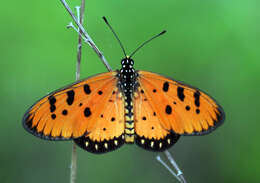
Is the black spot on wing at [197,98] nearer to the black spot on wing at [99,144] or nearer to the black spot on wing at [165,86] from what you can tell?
the black spot on wing at [165,86]

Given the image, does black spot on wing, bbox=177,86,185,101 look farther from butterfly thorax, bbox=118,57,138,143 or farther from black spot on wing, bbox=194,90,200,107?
butterfly thorax, bbox=118,57,138,143

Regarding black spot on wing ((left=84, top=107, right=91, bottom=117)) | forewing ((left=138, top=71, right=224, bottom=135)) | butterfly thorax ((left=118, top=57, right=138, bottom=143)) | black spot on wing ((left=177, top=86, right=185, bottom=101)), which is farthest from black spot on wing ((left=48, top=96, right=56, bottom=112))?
black spot on wing ((left=177, top=86, right=185, bottom=101))

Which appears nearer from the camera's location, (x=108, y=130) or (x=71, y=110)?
Result: (x=71, y=110)

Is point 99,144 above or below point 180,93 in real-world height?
below

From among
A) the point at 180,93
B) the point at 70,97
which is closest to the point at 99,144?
the point at 70,97

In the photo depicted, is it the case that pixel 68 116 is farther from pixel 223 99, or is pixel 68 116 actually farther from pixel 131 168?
pixel 223 99

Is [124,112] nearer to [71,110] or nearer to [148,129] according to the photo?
[148,129]
